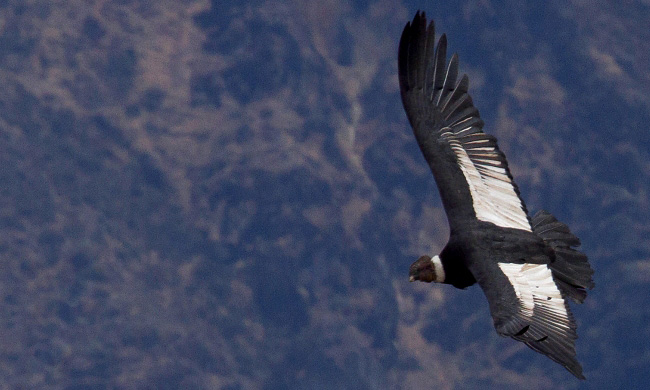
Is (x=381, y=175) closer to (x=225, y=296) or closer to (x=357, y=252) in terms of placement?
(x=357, y=252)

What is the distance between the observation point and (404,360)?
11444 cm

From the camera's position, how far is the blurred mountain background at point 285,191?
112 m

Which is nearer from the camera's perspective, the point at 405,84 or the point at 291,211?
the point at 405,84

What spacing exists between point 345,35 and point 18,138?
118 ft

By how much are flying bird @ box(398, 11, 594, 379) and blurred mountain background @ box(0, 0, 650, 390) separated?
73432 mm

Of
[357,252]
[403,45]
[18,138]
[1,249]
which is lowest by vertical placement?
[403,45]

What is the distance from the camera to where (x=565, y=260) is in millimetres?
35000

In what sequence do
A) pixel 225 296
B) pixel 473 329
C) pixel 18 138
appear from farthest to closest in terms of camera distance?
pixel 18 138
pixel 225 296
pixel 473 329

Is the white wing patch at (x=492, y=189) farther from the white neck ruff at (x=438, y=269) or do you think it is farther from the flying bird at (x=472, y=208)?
the white neck ruff at (x=438, y=269)

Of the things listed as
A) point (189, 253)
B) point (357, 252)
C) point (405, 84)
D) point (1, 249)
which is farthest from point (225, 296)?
point (405, 84)

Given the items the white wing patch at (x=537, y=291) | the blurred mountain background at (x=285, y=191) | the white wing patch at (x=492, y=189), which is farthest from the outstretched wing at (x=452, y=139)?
the blurred mountain background at (x=285, y=191)

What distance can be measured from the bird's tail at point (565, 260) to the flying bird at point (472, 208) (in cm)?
3

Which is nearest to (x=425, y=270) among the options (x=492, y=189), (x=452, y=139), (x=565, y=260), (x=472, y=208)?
(x=472, y=208)

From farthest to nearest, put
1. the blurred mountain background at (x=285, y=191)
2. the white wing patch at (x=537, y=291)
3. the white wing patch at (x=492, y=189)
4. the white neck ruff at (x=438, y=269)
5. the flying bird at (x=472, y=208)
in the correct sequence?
the blurred mountain background at (x=285, y=191)
the white wing patch at (x=492, y=189)
the white neck ruff at (x=438, y=269)
the flying bird at (x=472, y=208)
the white wing patch at (x=537, y=291)
